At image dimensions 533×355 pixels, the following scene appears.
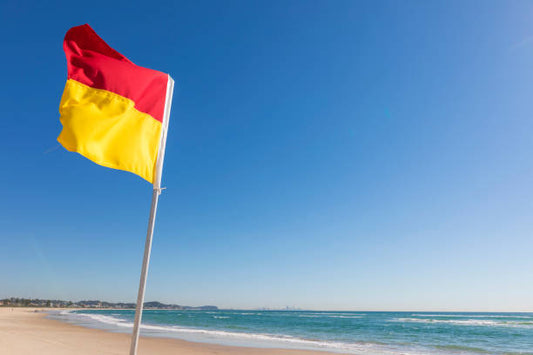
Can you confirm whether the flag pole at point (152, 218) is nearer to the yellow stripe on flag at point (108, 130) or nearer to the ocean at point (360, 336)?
the yellow stripe on flag at point (108, 130)

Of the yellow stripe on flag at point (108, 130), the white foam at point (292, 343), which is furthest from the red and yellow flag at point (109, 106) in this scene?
the white foam at point (292, 343)

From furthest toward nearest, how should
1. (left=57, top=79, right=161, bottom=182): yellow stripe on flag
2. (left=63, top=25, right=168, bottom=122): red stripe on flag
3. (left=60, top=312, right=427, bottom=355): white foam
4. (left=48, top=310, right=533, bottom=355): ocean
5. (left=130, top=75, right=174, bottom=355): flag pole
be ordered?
1. (left=48, top=310, right=533, bottom=355): ocean
2. (left=60, top=312, right=427, bottom=355): white foam
3. (left=63, top=25, right=168, bottom=122): red stripe on flag
4. (left=57, top=79, right=161, bottom=182): yellow stripe on flag
5. (left=130, top=75, right=174, bottom=355): flag pole

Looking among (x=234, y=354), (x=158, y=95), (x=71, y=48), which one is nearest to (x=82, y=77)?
(x=71, y=48)

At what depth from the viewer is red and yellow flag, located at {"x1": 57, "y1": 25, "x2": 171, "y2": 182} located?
13.2 feet

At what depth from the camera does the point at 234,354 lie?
14.5 meters

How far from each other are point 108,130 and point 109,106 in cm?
34

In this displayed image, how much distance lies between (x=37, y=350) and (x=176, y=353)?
16.3ft

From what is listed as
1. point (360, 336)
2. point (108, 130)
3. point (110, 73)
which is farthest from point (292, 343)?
point (110, 73)

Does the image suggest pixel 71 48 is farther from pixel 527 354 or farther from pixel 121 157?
pixel 527 354

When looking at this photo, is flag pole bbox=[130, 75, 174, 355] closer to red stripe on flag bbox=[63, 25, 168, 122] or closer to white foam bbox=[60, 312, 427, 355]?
red stripe on flag bbox=[63, 25, 168, 122]

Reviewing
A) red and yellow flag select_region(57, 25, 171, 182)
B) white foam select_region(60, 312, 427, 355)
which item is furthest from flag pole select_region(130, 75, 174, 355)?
white foam select_region(60, 312, 427, 355)

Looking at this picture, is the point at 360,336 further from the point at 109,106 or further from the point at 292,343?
the point at 109,106

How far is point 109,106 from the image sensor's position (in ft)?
13.9

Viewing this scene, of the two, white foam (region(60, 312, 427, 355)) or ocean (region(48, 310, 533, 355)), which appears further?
ocean (region(48, 310, 533, 355))
